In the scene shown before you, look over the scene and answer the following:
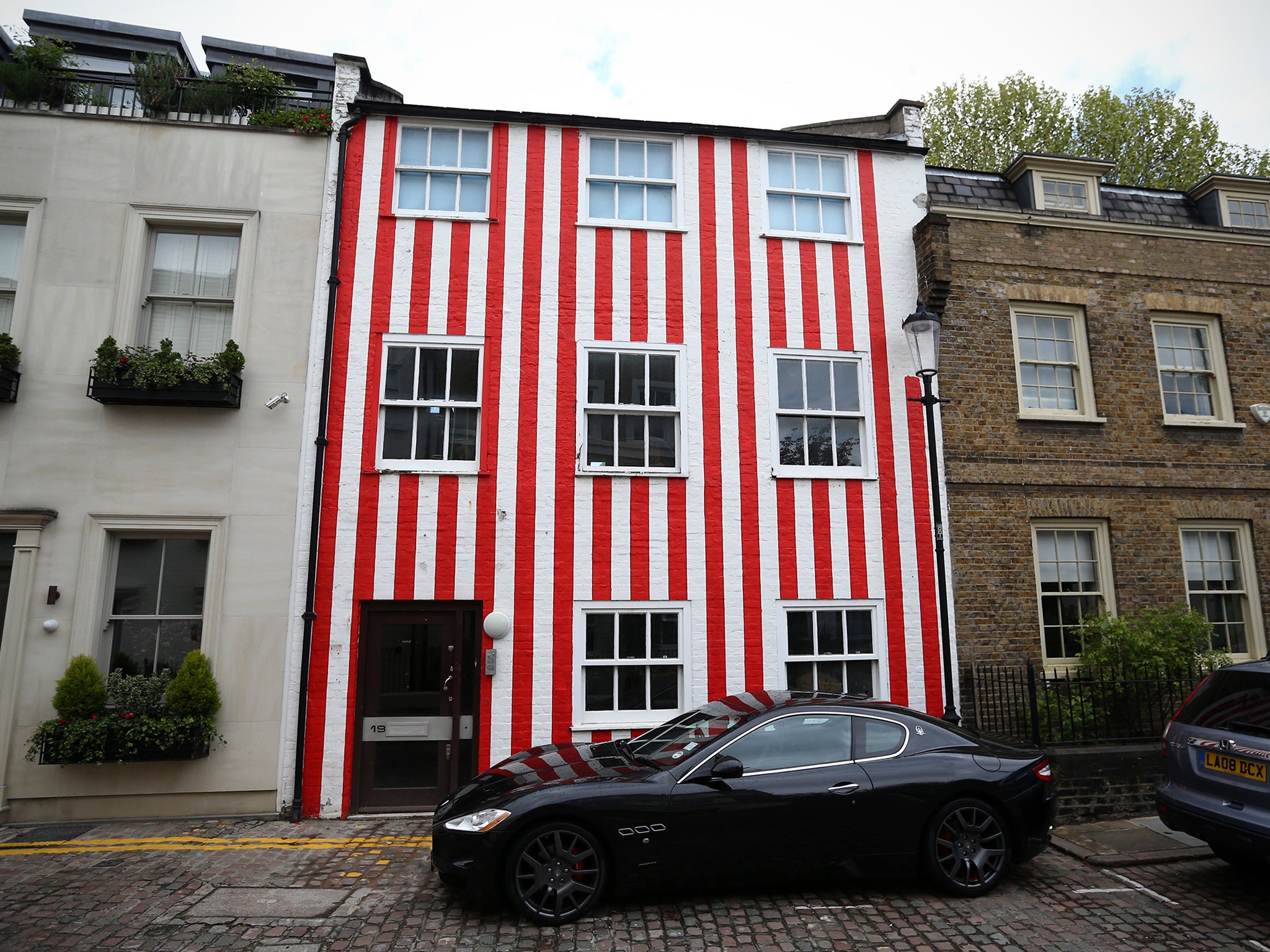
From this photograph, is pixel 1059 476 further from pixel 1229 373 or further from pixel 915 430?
pixel 1229 373

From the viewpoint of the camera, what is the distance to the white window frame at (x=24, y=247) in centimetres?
867

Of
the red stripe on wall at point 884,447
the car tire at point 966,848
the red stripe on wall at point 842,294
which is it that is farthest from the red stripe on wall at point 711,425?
the car tire at point 966,848

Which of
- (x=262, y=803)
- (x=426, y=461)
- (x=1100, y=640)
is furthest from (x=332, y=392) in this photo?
(x=1100, y=640)

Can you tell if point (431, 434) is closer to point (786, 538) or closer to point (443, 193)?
point (443, 193)

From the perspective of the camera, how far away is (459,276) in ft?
31.1

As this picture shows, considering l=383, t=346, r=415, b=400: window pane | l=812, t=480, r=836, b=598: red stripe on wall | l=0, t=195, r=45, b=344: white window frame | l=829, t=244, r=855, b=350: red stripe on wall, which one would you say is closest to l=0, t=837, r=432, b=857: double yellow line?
l=383, t=346, r=415, b=400: window pane

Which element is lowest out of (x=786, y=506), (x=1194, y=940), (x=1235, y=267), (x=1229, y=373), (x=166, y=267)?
(x=1194, y=940)

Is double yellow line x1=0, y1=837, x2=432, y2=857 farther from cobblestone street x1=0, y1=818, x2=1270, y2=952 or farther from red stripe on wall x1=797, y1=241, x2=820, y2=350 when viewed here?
red stripe on wall x1=797, y1=241, x2=820, y2=350

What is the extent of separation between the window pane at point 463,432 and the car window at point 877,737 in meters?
5.38

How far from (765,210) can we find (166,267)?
25.2 feet

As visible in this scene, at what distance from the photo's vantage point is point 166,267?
9305 mm

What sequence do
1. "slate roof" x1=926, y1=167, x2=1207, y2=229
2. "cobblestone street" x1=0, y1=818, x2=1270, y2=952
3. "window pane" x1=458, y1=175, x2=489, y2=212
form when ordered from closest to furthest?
"cobblestone street" x1=0, y1=818, x2=1270, y2=952, "window pane" x1=458, y1=175, x2=489, y2=212, "slate roof" x1=926, y1=167, x2=1207, y2=229

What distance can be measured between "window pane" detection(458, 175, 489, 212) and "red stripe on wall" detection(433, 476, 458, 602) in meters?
3.59

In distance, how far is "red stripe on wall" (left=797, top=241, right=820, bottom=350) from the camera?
9.92m
